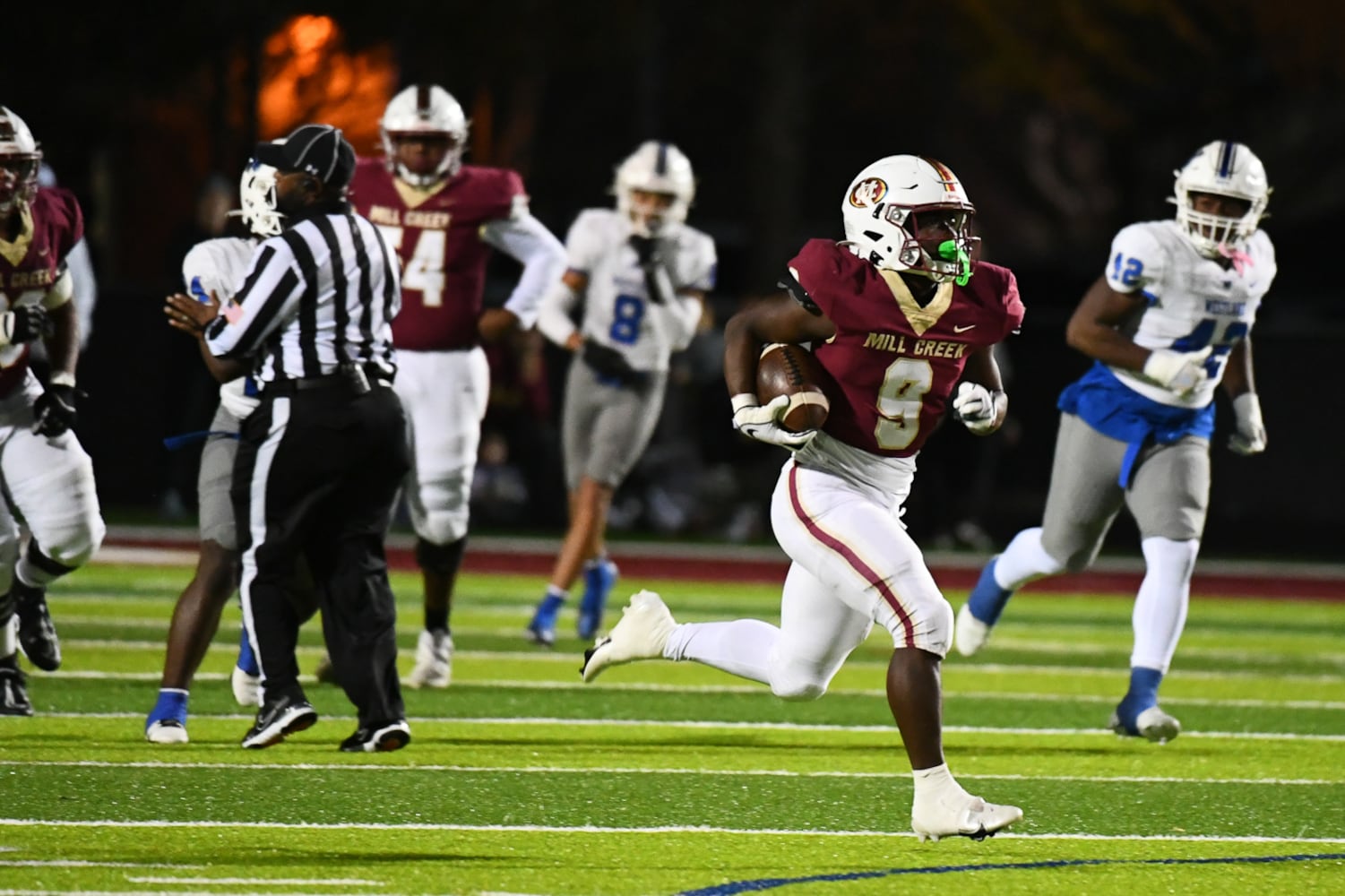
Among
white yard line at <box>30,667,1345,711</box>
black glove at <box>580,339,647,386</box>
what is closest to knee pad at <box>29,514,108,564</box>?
white yard line at <box>30,667,1345,711</box>

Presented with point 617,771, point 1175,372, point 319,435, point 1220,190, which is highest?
point 1220,190

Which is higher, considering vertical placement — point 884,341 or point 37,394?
point 884,341

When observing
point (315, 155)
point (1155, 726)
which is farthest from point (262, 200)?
point (1155, 726)

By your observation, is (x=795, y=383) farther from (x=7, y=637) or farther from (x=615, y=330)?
(x=615, y=330)

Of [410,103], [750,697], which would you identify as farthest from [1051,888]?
→ [410,103]

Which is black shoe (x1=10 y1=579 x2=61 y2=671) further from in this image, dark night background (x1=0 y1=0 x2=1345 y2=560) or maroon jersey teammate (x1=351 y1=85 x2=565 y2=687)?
dark night background (x1=0 y1=0 x2=1345 y2=560)

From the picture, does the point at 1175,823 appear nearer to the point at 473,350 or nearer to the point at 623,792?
the point at 623,792

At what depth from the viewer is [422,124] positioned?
8328 millimetres

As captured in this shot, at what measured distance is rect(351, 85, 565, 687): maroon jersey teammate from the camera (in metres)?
8.27

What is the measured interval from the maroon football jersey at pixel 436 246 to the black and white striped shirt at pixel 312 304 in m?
1.67

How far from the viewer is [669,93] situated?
1198 inches

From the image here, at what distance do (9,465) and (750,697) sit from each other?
107 inches

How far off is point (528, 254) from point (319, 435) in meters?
2.35

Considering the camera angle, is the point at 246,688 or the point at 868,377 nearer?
the point at 868,377
